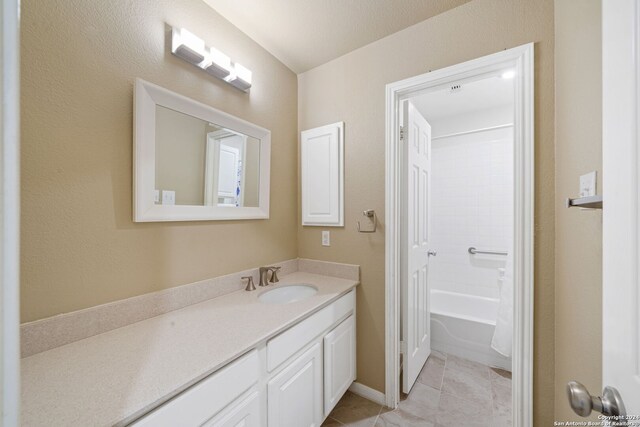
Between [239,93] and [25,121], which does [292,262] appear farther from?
[25,121]

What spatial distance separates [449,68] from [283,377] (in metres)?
1.85

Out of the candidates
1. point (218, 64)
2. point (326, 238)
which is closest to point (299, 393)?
point (326, 238)

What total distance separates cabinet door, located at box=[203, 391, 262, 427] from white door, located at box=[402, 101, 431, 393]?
3.73ft

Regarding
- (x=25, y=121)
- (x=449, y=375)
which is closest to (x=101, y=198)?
(x=25, y=121)

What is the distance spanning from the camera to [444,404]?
1675 mm

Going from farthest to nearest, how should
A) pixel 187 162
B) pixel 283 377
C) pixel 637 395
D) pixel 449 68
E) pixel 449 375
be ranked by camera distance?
pixel 449 375
pixel 449 68
pixel 187 162
pixel 283 377
pixel 637 395

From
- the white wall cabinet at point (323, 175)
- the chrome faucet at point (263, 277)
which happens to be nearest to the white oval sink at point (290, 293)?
the chrome faucet at point (263, 277)

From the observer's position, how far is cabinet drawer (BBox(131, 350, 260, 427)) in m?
0.70

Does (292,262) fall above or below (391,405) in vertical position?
above

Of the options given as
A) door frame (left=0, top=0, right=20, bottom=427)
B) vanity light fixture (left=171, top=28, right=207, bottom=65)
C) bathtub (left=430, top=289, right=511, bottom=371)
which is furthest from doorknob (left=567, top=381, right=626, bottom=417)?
bathtub (left=430, top=289, right=511, bottom=371)

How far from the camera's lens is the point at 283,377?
3.69 feet

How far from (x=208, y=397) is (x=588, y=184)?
4.60 ft

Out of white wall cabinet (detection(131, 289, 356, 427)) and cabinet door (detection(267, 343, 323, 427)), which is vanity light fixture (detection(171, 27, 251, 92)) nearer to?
white wall cabinet (detection(131, 289, 356, 427))

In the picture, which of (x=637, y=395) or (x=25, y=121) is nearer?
(x=637, y=395)
